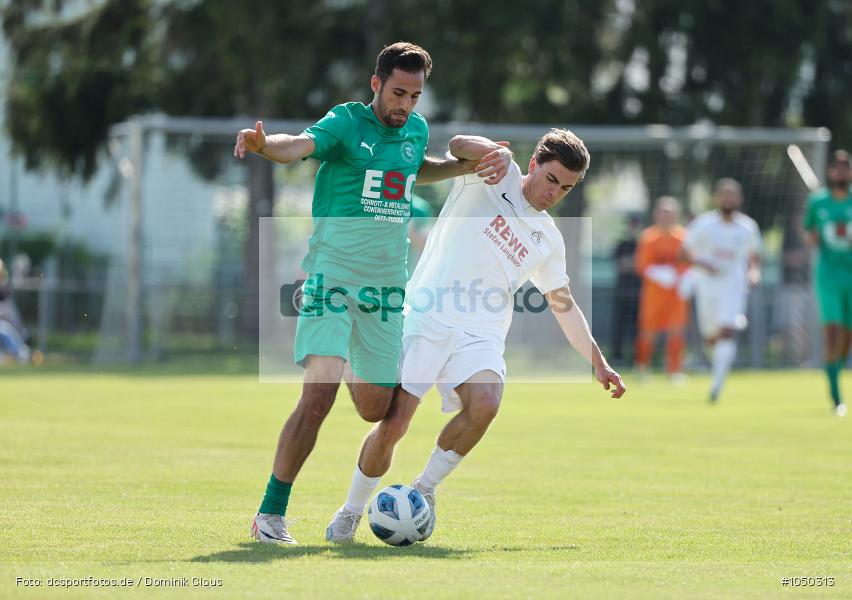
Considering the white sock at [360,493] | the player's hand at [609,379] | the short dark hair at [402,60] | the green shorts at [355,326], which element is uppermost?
the short dark hair at [402,60]

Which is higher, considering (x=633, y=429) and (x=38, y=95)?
(x=38, y=95)

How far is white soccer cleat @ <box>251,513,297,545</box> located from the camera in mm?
6648

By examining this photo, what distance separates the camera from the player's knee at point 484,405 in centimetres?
710

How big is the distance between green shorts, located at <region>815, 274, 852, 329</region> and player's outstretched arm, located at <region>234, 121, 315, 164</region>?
33.3ft

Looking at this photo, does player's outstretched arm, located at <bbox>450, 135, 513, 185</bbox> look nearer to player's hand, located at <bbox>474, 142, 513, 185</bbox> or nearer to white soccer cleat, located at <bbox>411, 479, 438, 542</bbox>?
player's hand, located at <bbox>474, 142, 513, 185</bbox>

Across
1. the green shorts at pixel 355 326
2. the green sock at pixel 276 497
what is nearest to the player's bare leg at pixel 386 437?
the green shorts at pixel 355 326

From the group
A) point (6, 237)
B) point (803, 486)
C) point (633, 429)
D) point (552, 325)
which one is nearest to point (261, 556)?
point (803, 486)

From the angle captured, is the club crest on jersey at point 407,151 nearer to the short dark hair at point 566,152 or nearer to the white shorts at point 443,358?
the short dark hair at point 566,152

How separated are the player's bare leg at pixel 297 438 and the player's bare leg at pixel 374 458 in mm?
333

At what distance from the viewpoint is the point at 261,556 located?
6.21 m

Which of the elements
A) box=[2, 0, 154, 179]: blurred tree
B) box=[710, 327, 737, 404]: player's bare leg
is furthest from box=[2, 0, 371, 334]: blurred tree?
box=[710, 327, 737, 404]: player's bare leg

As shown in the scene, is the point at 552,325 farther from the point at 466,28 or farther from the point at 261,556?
the point at 261,556

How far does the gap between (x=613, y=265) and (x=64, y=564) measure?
20349 millimetres

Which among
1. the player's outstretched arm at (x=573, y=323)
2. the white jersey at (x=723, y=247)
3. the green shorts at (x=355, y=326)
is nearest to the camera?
the green shorts at (x=355, y=326)
